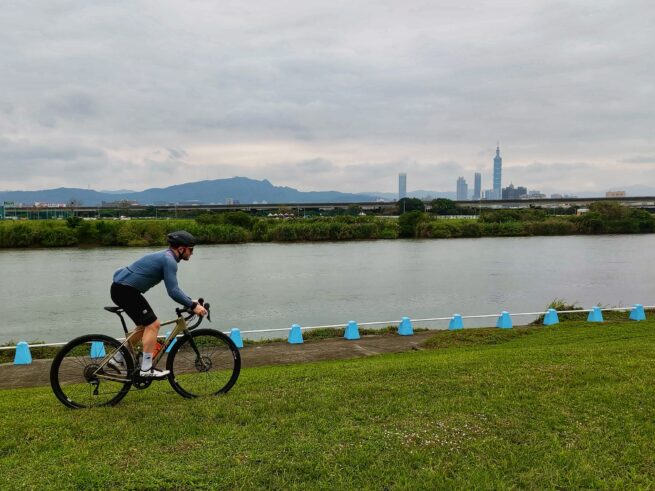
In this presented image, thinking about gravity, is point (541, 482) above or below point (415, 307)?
above

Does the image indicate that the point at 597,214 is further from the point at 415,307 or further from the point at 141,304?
the point at 141,304

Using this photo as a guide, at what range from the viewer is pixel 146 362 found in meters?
5.72

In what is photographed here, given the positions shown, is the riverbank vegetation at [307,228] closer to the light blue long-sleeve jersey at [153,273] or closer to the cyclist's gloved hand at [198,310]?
the light blue long-sleeve jersey at [153,273]

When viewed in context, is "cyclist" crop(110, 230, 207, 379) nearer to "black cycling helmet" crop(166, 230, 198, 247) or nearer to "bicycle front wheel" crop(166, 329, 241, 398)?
"black cycling helmet" crop(166, 230, 198, 247)

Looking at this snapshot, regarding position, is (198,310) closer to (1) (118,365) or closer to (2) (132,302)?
(2) (132,302)

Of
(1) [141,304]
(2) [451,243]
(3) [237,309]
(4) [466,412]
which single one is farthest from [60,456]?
(2) [451,243]

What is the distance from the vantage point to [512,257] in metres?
52.1

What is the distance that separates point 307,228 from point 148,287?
71359 millimetres

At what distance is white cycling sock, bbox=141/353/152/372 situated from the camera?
571cm

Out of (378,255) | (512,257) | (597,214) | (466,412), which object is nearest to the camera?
(466,412)

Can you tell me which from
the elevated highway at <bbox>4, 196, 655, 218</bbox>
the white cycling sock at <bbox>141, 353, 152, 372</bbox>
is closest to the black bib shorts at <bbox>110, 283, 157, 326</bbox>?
the white cycling sock at <bbox>141, 353, 152, 372</bbox>

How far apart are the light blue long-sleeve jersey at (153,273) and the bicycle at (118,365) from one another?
330 millimetres

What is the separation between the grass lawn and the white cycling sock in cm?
40

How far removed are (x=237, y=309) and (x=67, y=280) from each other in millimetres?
18643
